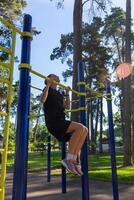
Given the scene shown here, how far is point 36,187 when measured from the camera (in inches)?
372

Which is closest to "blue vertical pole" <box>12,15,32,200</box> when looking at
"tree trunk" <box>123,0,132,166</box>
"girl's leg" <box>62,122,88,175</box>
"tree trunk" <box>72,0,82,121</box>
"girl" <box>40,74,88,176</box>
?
"girl" <box>40,74,88,176</box>

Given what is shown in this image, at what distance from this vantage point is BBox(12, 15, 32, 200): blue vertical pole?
3.71 m

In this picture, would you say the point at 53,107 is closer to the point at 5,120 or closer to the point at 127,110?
the point at 5,120

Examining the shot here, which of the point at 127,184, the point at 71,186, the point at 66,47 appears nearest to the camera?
the point at 71,186

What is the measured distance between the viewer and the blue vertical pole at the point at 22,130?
3.71 metres

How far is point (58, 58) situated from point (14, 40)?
98.7 feet

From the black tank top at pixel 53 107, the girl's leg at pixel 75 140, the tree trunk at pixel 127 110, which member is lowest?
the girl's leg at pixel 75 140

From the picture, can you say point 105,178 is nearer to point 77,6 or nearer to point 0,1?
point 77,6

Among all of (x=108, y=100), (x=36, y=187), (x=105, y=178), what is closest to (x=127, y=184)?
(x=105, y=178)

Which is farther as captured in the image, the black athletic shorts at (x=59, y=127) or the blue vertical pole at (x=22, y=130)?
the black athletic shorts at (x=59, y=127)

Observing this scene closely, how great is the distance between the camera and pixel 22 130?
3826mm

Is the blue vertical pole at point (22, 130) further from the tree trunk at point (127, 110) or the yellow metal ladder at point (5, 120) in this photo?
the tree trunk at point (127, 110)

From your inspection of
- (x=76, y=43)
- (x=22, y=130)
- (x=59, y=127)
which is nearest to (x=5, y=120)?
(x=22, y=130)

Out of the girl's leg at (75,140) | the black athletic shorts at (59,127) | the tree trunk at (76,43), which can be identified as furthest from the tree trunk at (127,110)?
the black athletic shorts at (59,127)
